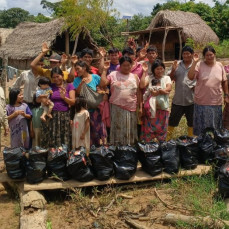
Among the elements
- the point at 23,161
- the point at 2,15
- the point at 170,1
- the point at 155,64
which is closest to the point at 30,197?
the point at 23,161

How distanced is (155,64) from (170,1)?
3257 cm

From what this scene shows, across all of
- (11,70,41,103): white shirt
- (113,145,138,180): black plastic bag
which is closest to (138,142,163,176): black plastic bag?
(113,145,138,180): black plastic bag

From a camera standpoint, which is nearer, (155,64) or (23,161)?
(23,161)

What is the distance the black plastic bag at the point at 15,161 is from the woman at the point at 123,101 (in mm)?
1295

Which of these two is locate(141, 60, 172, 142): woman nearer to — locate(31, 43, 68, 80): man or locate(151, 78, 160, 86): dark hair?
locate(151, 78, 160, 86): dark hair

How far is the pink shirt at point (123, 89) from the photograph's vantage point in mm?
4188

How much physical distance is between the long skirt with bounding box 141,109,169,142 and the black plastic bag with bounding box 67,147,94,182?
3.65 ft

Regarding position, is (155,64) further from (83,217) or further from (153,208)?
(83,217)

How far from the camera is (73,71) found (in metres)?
4.35

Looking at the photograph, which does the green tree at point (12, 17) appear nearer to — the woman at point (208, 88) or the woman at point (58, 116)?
the woman at point (58, 116)

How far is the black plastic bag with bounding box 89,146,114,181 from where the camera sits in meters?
3.78

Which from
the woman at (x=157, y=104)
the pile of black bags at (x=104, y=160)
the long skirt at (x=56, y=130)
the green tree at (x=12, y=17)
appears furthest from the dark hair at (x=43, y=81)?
the green tree at (x=12, y=17)

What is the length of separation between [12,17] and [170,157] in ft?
172

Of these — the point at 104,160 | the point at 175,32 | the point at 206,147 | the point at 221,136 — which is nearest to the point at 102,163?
the point at 104,160
